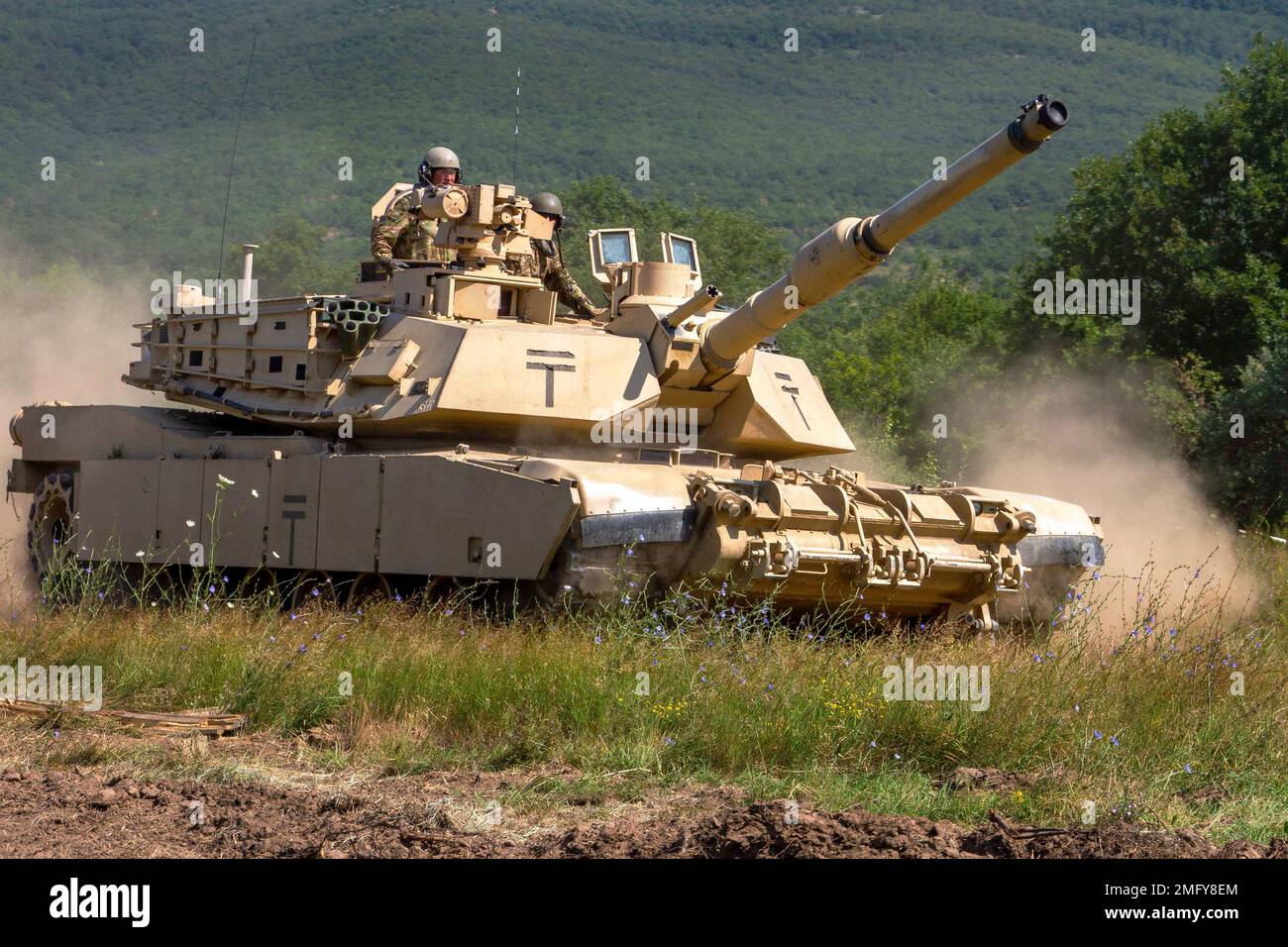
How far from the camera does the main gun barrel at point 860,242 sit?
969cm

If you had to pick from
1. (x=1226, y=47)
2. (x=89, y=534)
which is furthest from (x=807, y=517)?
(x=1226, y=47)

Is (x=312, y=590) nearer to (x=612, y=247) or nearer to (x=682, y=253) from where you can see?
(x=612, y=247)

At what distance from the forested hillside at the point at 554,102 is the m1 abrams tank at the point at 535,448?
38007 millimetres

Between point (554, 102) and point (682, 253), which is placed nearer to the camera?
point (682, 253)

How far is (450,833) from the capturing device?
656cm

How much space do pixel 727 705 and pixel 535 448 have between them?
4.59 m

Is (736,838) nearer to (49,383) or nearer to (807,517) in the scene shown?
(807,517)

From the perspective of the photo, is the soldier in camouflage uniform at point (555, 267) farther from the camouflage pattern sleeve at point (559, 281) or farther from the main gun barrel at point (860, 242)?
the main gun barrel at point (860, 242)

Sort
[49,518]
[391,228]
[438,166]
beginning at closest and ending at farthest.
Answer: [391,228] < [438,166] < [49,518]

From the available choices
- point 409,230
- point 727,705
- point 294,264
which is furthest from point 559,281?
point 294,264

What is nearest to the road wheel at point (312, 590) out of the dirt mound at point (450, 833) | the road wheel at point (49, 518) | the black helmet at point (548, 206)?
the road wheel at point (49, 518)

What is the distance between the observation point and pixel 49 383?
2714 centimetres
